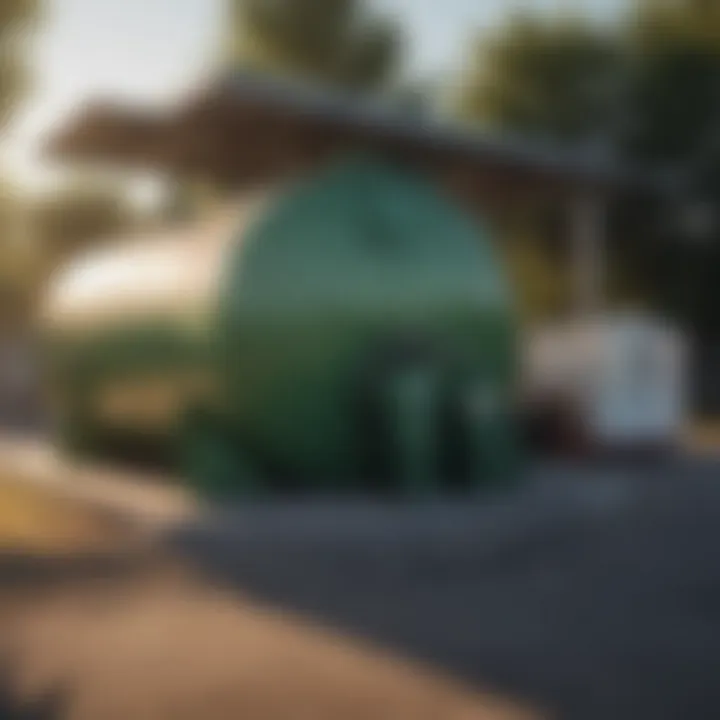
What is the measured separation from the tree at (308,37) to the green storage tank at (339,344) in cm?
1405

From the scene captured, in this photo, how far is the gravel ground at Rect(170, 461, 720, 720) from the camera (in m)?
5.33

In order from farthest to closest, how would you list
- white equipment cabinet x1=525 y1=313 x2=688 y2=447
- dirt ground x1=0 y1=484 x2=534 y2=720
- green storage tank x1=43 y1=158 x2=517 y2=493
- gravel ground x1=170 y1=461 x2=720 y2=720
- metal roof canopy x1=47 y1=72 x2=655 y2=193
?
white equipment cabinet x1=525 y1=313 x2=688 y2=447 → metal roof canopy x1=47 y1=72 x2=655 y2=193 → green storage tank x1=43 y1=158 x2=517 y2=493 → gravel ground x1=170 y1=461 x2=720 y2=720 → dirt ground x1=0 y1=484 x2=534 y2=720

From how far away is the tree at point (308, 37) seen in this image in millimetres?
25516

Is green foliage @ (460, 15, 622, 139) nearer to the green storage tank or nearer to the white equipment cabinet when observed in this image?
the white equipment cabinet

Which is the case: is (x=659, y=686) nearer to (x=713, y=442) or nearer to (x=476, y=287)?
(x=476, y=287)

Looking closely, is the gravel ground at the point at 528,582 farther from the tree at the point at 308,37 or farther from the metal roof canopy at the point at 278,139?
the tree at the point at 308,37

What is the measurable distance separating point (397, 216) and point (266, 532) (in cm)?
333

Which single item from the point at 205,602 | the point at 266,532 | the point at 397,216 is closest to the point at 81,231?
the point at 397,216

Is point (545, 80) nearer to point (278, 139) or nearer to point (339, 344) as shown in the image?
point (278, 139)

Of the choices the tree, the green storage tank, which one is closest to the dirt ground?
the green storage tank

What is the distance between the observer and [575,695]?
5.06 meters

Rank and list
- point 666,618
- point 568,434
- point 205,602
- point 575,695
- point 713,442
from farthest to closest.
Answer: point 713,442, point 568,434, point 205,602, point 666,618, point 575,695

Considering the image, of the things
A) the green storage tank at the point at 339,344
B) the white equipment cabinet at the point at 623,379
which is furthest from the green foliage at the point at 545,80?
the green storage tank at the point at 339,344

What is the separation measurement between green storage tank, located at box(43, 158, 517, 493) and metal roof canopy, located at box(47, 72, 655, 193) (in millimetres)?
750
